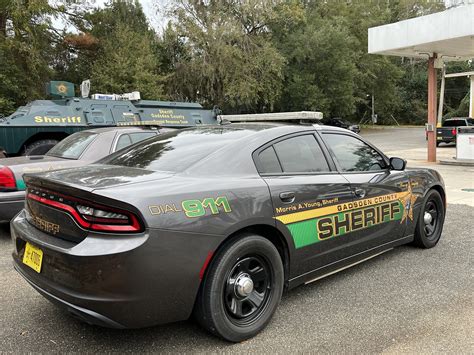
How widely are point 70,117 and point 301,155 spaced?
8.90 meters

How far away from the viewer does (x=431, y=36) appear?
45.8ft

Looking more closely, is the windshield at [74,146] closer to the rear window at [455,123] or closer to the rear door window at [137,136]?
the rear door window at [137,136]

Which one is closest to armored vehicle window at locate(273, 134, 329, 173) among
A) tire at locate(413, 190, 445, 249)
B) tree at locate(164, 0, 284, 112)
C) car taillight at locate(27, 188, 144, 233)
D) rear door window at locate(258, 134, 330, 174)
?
rear door window at locate(258, 134, 330, 174)

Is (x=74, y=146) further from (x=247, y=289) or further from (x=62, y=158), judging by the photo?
(x=247, y=289)

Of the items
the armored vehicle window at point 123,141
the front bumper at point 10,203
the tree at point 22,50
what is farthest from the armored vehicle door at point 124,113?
the tree at point 22,50

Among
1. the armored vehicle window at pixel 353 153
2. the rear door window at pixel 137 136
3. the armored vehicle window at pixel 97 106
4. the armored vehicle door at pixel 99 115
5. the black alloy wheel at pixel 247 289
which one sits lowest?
the black alloy wheel at pixel 247 289

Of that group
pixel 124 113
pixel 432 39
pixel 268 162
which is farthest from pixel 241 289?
pixel 432 39

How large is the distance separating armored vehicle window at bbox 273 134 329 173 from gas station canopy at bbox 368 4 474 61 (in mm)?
11751

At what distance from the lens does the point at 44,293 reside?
2750 millimetres

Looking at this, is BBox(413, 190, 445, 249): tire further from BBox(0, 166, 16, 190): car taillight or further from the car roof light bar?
BBox(0, 166, 16, 190): car taillight

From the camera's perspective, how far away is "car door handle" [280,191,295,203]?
3222 millimetres

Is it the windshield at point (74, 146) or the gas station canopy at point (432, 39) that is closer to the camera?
the windshield at point (74, 146)

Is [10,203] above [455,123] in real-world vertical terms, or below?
below

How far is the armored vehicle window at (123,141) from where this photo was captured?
628cm
